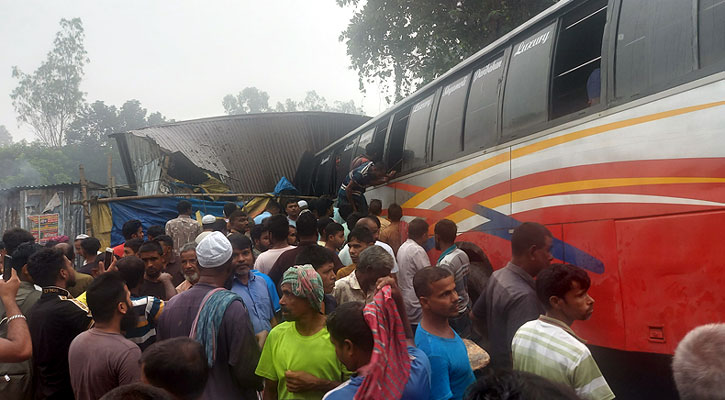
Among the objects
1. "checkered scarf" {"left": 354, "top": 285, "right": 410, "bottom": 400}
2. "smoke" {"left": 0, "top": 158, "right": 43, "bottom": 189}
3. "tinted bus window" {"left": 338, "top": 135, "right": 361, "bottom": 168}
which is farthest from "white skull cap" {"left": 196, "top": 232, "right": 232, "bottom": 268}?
"smoke" {"left": 0, "top": 158, "right": 43, "bottom": 189}

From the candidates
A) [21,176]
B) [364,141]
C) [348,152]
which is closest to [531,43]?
[364,141]

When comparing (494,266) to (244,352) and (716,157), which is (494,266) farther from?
(244,352)

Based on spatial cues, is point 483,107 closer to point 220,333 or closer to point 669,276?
point 669,276

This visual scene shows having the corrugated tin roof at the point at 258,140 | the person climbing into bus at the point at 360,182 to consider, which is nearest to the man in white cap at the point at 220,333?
the person climbing into bus at the point at 360,182

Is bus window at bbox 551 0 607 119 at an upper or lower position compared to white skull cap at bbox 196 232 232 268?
upper

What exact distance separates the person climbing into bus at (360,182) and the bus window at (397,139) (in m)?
0.26

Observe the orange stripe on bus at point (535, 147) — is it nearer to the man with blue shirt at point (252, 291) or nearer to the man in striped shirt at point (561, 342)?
the man in striped shirt at point (561, 342)

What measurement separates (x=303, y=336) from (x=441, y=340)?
739 mm

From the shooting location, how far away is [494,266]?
18.1ft

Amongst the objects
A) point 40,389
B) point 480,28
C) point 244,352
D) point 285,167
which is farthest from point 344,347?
point 285,167

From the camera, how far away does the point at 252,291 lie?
383 cm

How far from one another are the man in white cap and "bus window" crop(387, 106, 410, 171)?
5.46m

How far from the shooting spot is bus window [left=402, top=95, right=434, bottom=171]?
750cm

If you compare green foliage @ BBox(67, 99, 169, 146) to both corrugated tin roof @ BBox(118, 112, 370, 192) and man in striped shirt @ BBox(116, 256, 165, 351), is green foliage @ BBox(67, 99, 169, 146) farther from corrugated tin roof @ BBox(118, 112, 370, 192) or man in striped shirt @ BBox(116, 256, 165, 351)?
man in striped shirt @ BBox(116, 256, 165, 351)
